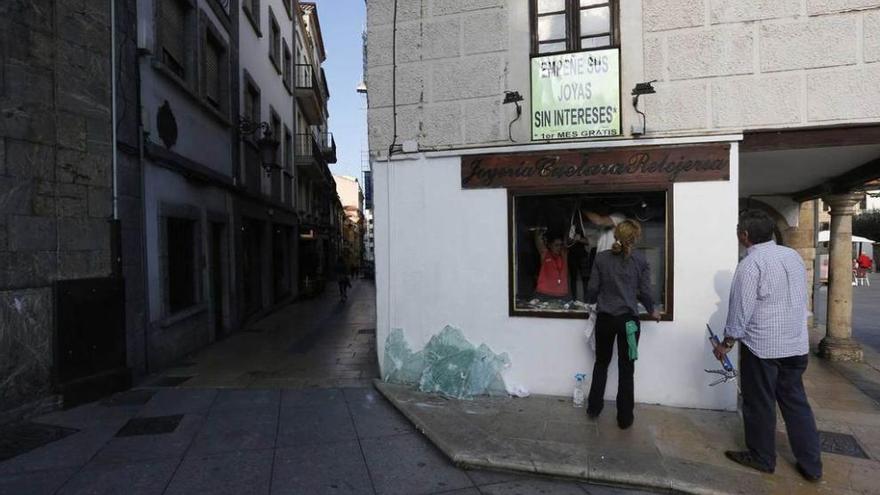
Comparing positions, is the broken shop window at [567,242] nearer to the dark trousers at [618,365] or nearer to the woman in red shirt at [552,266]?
the woman in red shirt at [552,266]

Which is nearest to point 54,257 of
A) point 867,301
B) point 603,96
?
point 603,96

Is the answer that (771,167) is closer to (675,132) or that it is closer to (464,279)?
(675,132)

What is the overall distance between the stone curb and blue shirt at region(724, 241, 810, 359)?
107 centimetres

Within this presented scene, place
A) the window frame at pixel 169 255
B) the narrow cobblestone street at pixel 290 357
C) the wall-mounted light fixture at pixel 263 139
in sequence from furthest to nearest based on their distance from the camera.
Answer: the wall-mounted light fixture at pixel 263 139 < the window frame at pixel 169 255 < the narrow cobblestone street at pixel 290 357

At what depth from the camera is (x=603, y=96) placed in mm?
5301

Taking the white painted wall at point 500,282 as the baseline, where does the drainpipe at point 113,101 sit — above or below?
above

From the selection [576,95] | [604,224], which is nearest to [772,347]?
[604,224]

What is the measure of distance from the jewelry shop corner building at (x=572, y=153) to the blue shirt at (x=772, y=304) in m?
1.25

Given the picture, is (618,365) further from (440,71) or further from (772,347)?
(440,71)

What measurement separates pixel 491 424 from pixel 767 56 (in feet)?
13.6

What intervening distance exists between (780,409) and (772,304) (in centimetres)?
74

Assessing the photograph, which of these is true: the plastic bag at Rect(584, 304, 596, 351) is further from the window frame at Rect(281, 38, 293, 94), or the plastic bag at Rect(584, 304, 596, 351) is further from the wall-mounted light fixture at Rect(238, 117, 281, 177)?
the window frame at Rect(281, 38, 293, 94)

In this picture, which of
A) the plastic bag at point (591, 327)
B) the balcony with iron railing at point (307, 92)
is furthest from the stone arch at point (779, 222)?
the balcony with iron railing at point (307, 92)

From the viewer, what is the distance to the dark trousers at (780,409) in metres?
3.63
